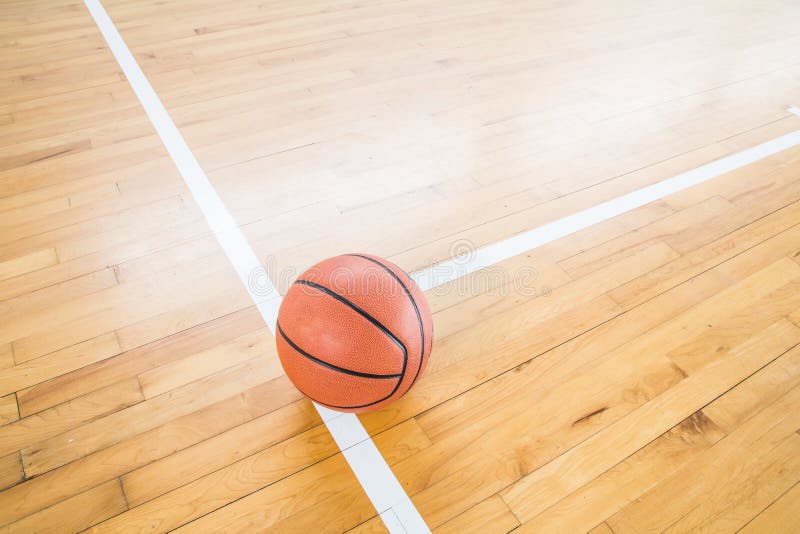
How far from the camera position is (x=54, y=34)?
3.95 meters

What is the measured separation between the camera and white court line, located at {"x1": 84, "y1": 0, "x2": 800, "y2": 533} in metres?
1.72

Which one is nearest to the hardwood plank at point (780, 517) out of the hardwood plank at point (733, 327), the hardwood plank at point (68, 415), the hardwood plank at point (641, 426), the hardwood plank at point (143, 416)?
the hardwood plank at point (641, 426)

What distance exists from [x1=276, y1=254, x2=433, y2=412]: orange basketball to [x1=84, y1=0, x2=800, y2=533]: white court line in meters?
0.19

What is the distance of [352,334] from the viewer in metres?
1.59

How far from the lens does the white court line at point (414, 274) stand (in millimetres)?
1717

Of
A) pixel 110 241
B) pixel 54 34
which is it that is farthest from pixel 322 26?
pixel 110 241

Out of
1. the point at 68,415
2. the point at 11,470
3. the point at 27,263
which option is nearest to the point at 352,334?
the point at 68,415

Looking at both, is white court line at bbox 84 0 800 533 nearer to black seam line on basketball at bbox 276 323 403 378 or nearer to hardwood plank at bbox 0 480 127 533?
black seam line on basketball at bbox 276 323 403 378

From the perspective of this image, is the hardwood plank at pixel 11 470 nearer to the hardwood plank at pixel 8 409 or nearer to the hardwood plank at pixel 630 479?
the hardwood plank at pixel 8 409

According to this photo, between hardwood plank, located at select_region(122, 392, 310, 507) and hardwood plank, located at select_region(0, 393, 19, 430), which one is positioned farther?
hardwood plank, located at select_region(0, 393, 19, 430)

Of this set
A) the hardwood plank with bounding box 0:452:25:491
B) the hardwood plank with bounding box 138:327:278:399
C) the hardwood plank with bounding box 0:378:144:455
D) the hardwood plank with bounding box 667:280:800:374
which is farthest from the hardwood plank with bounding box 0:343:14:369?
the hardwood plank with bounding box 667:280:800:374

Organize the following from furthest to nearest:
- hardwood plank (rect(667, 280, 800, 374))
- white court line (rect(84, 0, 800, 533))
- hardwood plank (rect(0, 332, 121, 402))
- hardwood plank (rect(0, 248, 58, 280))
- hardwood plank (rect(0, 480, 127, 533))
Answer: hardwood plank (rect(0, 248, 58, 280)), hardwood plank (rect(667, 280, 800, 374)), hardwood plank (rect(0, 332, 121, 402)), white court line (rect(84, 0, 800, 533)), hardwood plank (rect(0, 480, 127, 533))

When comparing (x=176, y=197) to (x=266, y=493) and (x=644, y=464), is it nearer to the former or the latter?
(x=266, y=493)

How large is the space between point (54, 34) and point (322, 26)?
1955 millimetres
